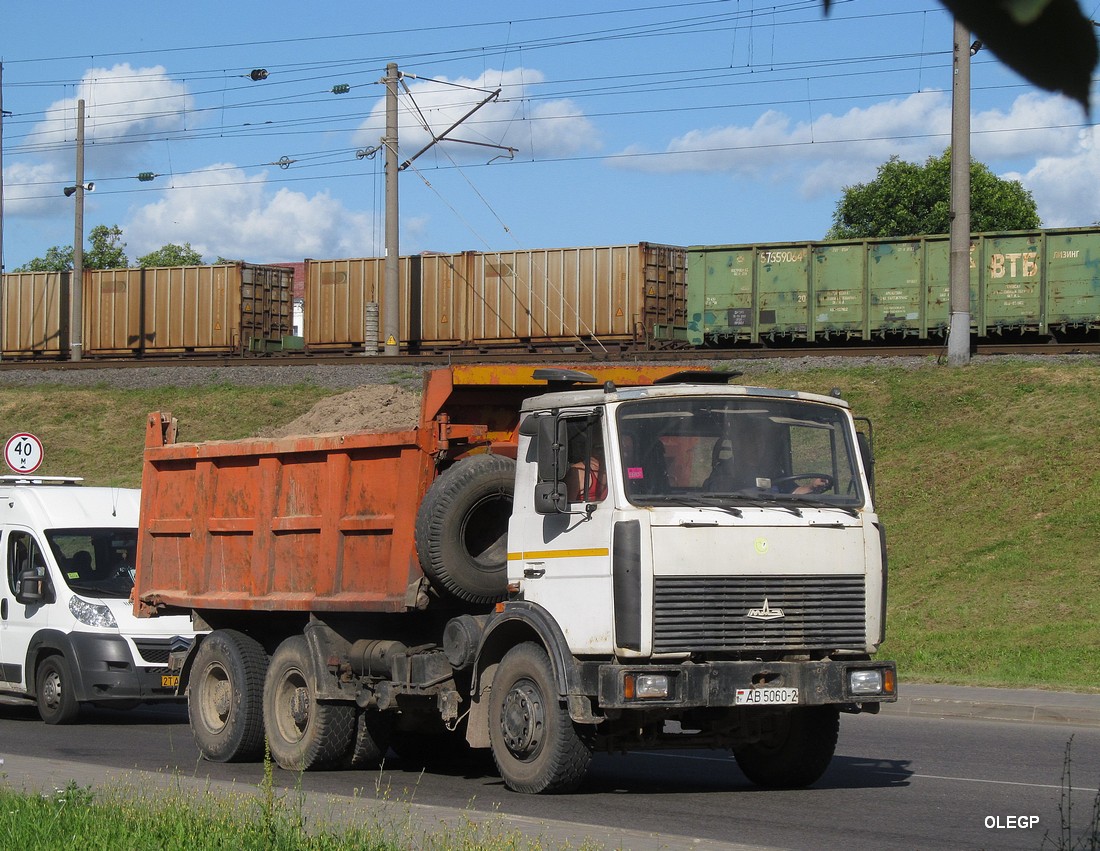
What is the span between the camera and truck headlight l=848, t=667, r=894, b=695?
856 cm

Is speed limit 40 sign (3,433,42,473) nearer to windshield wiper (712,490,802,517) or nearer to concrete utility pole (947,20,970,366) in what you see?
concrete utility pole (947,20,970,366)

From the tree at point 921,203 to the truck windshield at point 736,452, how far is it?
64.1 metres

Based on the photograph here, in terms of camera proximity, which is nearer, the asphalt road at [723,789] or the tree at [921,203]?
the asphalt road at [723,789]

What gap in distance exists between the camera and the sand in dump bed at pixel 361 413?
11797mm

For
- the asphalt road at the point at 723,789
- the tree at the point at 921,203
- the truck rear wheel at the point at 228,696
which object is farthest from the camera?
the tree at the point at 921,203

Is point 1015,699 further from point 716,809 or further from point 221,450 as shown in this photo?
point 221,450

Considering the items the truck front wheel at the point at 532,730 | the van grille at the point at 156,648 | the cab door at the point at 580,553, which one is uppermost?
the cab door at the point at 580,553

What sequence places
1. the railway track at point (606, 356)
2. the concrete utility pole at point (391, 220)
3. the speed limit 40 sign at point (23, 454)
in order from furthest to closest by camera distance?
the concrete utility pole at point (391, 220), the railway track at point (606, 356), the speed limit 40 sign at point (23, 454)

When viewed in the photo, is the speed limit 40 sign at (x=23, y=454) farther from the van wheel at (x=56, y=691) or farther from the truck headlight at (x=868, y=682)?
the truck headlight at (x=868, y=682)

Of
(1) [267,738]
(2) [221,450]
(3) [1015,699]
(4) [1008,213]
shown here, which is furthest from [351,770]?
(4) [1008,213]

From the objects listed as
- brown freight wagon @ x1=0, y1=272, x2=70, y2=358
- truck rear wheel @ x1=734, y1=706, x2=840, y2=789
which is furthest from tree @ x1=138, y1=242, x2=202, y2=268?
truck rear wheel @ x1=734, y1=706, x2=840, y2=789

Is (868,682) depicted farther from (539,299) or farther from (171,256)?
(171,256)

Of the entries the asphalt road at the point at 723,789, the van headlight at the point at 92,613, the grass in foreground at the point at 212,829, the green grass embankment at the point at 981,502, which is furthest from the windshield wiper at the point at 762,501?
the van headlight at the point at 92,613

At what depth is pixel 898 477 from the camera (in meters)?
23.8
